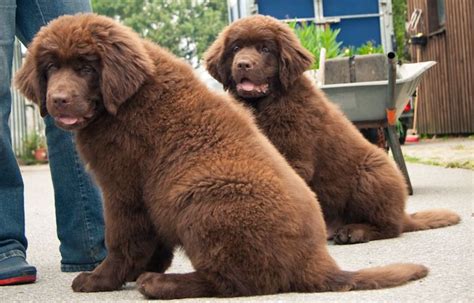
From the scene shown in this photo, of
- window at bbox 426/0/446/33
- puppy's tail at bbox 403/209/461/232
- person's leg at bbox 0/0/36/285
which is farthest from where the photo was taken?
window at bbox 426/0/446/33

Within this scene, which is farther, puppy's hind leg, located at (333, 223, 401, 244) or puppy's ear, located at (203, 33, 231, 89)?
puppy's ear, located at (203, 33, 231, 89)

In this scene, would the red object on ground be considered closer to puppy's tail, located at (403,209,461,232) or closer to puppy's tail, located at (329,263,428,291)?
puppy's tail, located at (403,209,461,232)

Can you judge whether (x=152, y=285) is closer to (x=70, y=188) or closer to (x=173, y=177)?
(x=173, y=177)

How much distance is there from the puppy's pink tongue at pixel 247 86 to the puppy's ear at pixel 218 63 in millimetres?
319

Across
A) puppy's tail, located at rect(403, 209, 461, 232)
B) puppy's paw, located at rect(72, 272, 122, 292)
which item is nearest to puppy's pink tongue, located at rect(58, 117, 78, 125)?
puppy's paw, located at rect(72, 272, 122, 292)

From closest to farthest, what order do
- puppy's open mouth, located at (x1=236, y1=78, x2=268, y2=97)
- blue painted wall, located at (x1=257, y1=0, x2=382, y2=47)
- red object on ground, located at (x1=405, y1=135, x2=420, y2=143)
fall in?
puppy's open mouth, located at (x1=236, y1=78, x2=268, y2=97) → blue painted wall, located at (x1=257, y1=0, x2=382, y2=47) → red object on ground, located at (x1=405, y1=135, x2=420, y2=143)

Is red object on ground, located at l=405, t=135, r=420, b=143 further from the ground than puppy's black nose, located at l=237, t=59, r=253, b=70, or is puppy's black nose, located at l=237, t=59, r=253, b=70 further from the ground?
puppy's black nose, located at l=237, t=59, r=253, b=70

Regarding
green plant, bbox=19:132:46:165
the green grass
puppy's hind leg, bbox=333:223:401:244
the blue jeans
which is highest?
the blue jeans

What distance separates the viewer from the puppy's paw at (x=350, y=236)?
5.98m

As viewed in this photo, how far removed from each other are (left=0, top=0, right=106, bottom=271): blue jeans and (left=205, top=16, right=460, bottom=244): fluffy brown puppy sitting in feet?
4.26

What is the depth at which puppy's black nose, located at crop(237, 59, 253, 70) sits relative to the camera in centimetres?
604

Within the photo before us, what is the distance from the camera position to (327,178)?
6.08 metres

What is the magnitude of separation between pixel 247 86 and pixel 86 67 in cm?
203

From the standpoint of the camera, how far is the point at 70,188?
17.3ft
